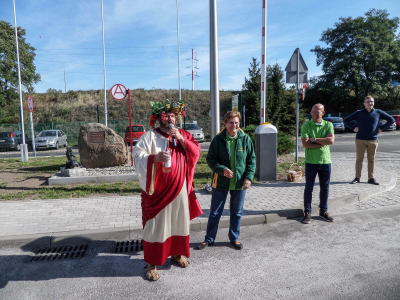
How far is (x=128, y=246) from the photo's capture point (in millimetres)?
4023

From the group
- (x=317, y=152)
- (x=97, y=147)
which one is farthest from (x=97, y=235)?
(x=97, y=147)

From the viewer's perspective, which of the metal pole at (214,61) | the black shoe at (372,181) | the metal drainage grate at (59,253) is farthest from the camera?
the black shoe at (372,181)

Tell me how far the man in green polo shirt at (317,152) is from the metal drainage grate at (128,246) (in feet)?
8.87

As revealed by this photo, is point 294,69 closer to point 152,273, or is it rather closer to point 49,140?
point 152,273

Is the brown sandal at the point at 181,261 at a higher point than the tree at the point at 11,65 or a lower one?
lower

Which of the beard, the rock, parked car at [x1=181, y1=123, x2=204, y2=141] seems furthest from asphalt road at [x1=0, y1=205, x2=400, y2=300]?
parked car at [x1=181, y1=123, x2=204, y2=141]

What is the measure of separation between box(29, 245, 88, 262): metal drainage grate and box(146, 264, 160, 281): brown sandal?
3.73 ft

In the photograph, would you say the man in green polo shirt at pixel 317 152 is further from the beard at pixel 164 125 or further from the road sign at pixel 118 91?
the road sign at pixel 118 91

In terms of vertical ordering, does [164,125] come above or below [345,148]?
above

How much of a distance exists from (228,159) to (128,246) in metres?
1.86

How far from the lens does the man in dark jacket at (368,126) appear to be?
21.3 feet

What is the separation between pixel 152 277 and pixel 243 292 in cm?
98

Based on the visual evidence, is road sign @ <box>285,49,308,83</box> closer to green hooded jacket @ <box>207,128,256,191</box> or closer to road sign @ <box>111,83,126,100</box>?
green hooded jacket @ <box>207,128,256,191</box>

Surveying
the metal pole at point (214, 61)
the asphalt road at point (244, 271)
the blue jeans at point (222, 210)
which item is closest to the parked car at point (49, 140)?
the metal pole at point (214, 61)
